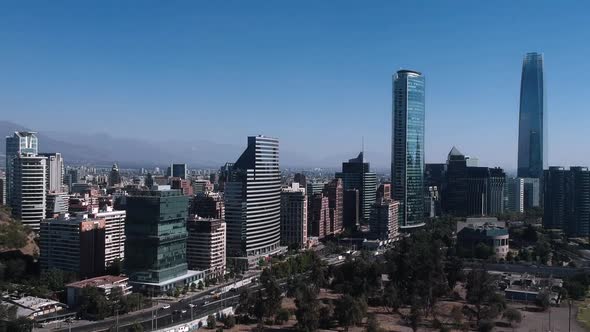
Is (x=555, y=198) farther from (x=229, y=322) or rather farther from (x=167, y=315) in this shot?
(x=167, y=315)

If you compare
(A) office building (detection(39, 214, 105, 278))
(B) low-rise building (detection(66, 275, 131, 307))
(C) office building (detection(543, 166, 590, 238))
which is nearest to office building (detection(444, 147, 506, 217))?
(C) office building (detection(543, 166, 590, 238))

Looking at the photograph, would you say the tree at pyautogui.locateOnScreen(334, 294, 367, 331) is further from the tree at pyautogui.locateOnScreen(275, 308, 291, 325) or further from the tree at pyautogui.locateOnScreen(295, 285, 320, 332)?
the tree at pyautogui.locateOnScreen(275, 308, 291, 325)

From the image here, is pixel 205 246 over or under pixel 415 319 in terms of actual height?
over

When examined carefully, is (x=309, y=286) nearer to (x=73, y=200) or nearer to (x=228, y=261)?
(x=228, y=261)

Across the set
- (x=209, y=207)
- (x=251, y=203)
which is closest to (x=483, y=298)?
(x=251, y=203)

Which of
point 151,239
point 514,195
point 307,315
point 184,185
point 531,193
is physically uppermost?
point 184,185
